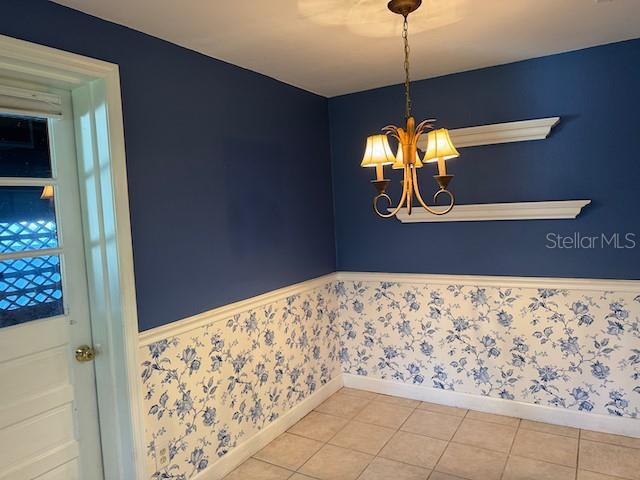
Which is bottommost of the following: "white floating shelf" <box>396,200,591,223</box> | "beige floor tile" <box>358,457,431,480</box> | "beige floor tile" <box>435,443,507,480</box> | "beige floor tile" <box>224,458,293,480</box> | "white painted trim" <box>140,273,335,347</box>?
"beige floor tile" <box>358,457,431,480</box>

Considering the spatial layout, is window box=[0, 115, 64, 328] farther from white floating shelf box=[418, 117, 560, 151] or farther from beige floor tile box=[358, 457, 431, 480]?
white floating shelf box=[418, 117, 560, 151]

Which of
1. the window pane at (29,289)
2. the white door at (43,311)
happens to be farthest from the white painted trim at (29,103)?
the window pane at (29,289)

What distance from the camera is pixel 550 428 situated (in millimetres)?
2943

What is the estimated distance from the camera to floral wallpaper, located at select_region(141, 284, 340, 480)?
2262 millimetres

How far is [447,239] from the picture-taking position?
10.7ft

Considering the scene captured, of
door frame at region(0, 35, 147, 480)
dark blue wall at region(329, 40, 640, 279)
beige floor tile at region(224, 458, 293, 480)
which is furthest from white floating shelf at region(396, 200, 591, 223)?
door frame at region(0, 35, 147, 480)

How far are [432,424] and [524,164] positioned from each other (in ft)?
6.04

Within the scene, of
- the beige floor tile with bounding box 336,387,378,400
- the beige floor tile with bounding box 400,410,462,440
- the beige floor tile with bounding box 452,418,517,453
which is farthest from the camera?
the beige floor tile with bounding box 336,387,378,400

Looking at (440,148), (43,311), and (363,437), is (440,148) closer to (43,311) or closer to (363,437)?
(43,311)

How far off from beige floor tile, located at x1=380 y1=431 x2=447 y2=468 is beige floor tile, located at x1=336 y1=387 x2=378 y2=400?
61 cm

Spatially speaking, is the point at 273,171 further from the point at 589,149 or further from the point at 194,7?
the point at 589,149

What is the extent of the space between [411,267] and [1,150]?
2.60 m

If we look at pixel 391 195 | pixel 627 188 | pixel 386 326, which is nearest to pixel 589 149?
pixel 627 188

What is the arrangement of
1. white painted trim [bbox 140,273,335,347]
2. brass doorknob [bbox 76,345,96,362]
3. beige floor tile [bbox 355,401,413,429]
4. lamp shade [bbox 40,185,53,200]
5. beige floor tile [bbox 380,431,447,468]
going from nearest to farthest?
lamp shade [bbox 40,185,53,200] < brass doorknob [bbox 76,345,96,362] < white painted trim [bbox 140,273,335,347] < beige floor tile [bbox 380,431,447,468] < beige floor tile [bbox 355,401,413,429]
